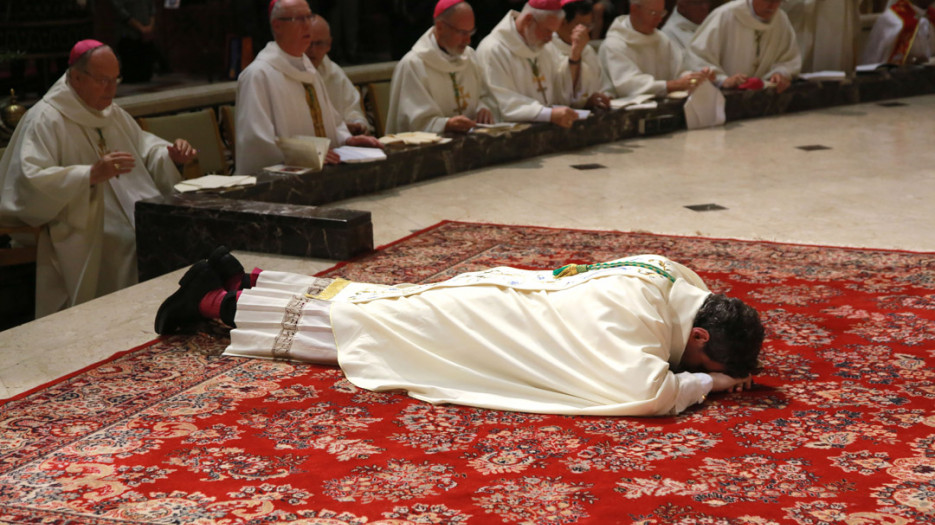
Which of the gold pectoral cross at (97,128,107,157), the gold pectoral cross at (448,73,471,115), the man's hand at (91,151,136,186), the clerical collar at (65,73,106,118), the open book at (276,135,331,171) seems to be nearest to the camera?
the man's hand at (91,151,136,186)

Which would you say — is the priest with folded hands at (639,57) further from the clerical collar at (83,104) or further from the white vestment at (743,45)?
the clerical collar at (83,104)

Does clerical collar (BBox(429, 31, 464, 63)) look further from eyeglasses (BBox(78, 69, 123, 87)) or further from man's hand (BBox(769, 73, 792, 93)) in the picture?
man's hand (BBox(769, 73, 792, 93))

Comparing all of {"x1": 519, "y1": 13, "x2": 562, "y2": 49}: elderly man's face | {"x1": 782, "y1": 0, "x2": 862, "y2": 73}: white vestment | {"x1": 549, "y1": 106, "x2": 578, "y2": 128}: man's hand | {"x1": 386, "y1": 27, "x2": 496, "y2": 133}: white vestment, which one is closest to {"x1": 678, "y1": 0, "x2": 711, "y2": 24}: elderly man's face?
{"x1": 782, "y1": 0, "x2": 862, "y2": 73}: white vestment

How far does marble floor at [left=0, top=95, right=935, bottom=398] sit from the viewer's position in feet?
16.3

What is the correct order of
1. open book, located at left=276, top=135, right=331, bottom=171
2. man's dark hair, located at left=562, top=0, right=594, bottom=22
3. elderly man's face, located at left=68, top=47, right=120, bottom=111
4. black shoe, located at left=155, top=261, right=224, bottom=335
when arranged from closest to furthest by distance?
A: black shoe, located at left=155, top=261, right=224, bottom=335 → elderly man's face, located at left=68, top=47, right=120, bottom=111 → open book, located at left=276, top=135, right=331, bottom=171 → man's dark hair, located at left=562, top=0, right=594, bottom=22

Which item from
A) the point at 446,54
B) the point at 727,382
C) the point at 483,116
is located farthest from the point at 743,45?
the point at 727,382

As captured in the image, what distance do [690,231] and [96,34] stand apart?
32.5 feet

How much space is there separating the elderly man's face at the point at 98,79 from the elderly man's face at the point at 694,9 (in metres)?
7.59

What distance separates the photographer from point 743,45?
11797 mm

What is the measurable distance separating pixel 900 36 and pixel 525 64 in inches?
226

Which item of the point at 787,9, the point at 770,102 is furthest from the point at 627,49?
the point at 787,9

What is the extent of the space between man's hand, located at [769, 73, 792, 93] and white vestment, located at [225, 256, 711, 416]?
7789mm

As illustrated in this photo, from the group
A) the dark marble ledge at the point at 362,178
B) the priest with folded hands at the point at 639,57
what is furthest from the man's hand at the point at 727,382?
the priest with folded hands at the point at 639,57

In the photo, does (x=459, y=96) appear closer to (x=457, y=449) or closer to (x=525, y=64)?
(x=525, y=64)
